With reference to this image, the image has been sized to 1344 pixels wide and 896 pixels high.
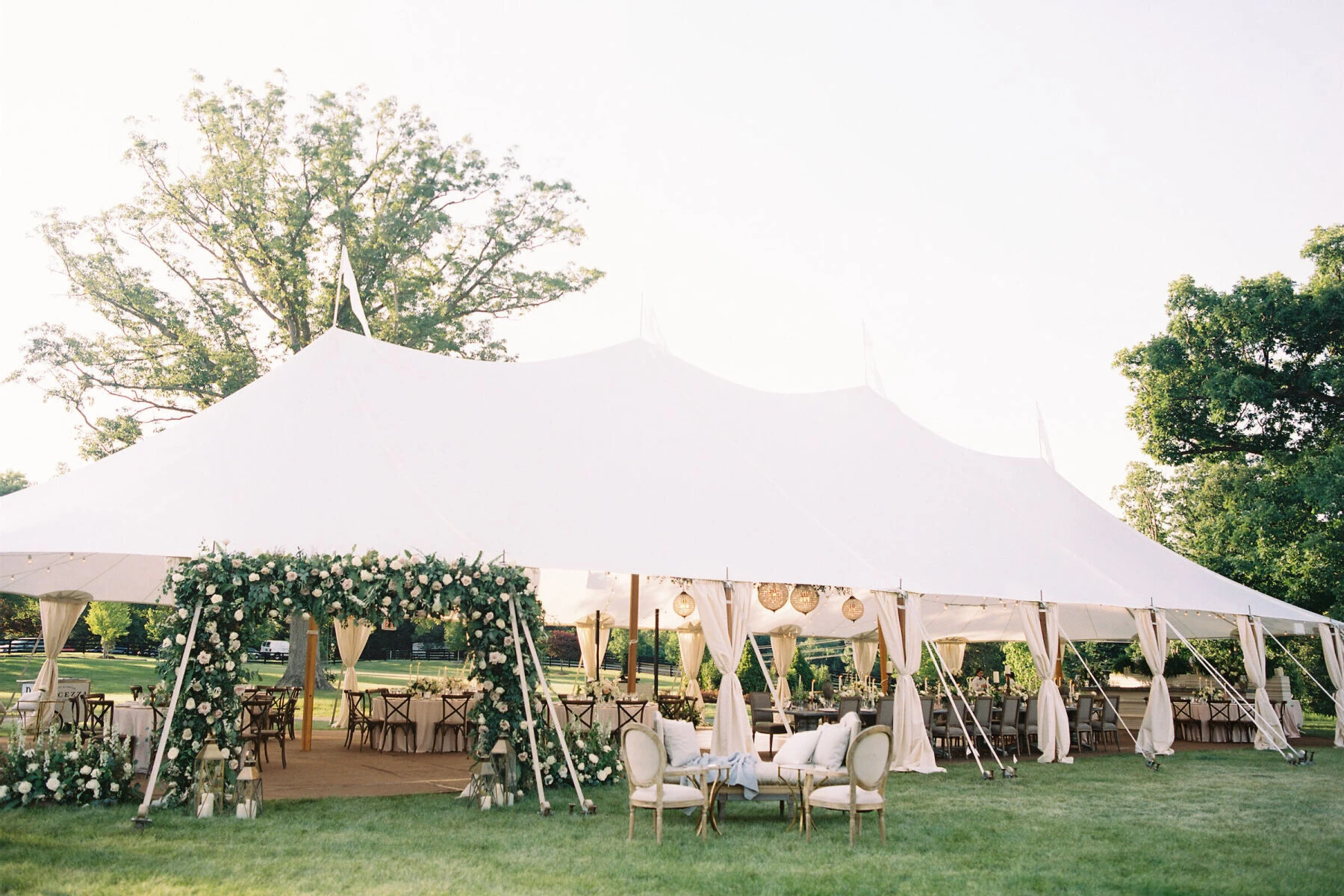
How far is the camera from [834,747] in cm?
837

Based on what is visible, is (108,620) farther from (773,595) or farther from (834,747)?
(834,747)

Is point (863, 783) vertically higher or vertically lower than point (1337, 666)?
lower

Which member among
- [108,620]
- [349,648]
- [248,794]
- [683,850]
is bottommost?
[683,850]

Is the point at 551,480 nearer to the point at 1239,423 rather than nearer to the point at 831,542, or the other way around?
the point at 831,542

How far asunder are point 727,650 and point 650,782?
8.74 ft

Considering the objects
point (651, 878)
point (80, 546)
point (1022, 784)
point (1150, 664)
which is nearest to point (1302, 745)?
point (1150, 664)

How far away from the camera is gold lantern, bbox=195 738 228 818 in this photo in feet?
26.6

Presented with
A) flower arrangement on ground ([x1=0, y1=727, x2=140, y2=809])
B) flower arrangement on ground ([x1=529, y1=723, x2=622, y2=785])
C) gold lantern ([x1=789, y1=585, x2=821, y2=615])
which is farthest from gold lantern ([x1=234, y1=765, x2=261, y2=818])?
gold lantern ([x1=789, y1=585, x2=821, y2=615])

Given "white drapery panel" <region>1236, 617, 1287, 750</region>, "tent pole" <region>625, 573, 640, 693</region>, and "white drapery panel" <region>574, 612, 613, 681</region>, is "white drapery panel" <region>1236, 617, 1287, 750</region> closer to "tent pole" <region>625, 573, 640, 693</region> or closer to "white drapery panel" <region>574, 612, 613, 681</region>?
"tent pole" <region>625, 573, 640, 693</region>

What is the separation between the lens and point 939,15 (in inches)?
404

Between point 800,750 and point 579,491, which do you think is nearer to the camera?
point 800,750

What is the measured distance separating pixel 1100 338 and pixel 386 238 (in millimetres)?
15354

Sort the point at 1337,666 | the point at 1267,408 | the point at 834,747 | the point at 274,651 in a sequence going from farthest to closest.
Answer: the point at 274,651
the point at 1267,408
the point at 1337,666
the point at 834,747

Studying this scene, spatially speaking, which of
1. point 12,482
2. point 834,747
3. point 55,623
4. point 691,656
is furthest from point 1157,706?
point 12,482
